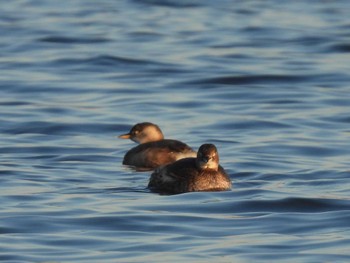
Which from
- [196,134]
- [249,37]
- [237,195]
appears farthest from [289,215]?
[249,37]

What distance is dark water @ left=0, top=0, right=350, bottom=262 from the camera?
12.1 m

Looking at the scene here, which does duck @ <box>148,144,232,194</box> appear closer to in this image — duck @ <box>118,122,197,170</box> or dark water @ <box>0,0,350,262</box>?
dark water @ <box>0,0,350,262</box>

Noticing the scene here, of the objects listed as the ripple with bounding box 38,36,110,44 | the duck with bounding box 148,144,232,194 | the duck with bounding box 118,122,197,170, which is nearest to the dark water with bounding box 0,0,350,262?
the ripple with bounding box 38,36,110,44

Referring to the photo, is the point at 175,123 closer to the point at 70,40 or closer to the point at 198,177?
the point at 198,177

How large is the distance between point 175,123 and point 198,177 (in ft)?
16.5

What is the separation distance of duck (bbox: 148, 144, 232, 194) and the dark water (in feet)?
0.65

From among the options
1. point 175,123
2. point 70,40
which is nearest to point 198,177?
point 175,123

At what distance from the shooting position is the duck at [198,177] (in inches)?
572

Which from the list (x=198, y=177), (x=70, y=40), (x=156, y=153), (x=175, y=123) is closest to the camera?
(x=198, y=177)

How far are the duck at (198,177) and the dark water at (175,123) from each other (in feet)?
0.65

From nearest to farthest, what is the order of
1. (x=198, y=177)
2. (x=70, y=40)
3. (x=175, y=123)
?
(x=198, y=177), (x=175, y=123), (x=70, y=40)

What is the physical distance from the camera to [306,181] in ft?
50.1

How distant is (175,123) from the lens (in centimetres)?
1955

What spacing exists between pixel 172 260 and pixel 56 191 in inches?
135
